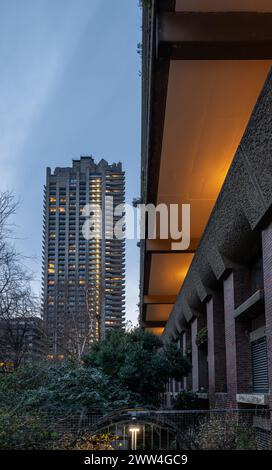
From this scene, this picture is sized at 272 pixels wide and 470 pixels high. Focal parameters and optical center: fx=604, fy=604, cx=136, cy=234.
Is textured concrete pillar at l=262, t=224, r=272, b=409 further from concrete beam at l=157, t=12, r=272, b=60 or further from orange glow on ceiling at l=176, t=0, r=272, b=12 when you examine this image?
orange glow on ceiling at l=176, t=0, r=272, b=12

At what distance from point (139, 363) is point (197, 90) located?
10177 millimetres

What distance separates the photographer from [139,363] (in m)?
21.0

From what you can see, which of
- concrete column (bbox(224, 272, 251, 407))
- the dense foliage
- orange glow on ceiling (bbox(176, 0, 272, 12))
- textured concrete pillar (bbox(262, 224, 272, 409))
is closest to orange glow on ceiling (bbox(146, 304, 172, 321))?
the dense foliage

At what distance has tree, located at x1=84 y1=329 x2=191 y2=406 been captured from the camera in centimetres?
2069

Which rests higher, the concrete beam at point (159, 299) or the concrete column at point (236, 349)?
the concrete beam at point (159, 299)

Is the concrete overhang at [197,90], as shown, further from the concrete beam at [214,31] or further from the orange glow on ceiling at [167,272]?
the orange glow on ceiling at [167,272]

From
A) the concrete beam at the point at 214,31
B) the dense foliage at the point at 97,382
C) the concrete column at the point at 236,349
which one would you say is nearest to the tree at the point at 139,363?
the dense foliage at the point at 97,382

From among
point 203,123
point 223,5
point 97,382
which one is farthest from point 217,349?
point 223,5

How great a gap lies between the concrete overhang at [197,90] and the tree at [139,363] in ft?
18.6

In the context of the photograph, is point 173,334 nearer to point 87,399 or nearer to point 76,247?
point 87,399

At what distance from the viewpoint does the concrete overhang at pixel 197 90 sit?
1241 centimetres

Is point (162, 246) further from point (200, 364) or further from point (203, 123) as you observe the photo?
point (203, 123)

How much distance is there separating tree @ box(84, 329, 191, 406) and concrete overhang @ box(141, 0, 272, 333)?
568 cm
